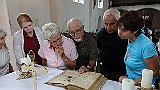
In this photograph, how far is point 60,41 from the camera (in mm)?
1873

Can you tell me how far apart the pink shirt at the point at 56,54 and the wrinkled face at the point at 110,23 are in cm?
36

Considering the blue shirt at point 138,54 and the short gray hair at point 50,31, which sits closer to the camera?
the blue shirt at point 138,54

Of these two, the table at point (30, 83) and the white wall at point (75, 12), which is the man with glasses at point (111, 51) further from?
the table at point (30, 83)

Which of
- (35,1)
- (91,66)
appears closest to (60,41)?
(91,66)

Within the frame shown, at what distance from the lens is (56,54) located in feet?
6.32

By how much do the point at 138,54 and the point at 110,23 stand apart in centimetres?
50

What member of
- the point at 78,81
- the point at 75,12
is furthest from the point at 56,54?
the point at 75,12

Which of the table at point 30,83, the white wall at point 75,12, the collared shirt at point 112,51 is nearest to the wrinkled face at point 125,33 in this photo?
the table at point 30,83

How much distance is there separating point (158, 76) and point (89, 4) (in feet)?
4.35

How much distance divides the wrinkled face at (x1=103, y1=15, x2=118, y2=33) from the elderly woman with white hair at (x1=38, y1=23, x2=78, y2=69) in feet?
1.15

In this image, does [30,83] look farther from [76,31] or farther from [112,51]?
[112,51]

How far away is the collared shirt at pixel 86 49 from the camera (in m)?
2.10

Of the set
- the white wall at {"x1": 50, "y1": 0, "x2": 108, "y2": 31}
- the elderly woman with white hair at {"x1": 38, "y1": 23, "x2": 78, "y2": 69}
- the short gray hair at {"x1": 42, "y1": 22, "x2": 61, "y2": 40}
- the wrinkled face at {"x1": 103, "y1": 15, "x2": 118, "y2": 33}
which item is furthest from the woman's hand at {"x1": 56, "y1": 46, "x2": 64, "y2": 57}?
the white wall at {"x1": 50, "y1": 0, "x2": 108, "y2": 31}

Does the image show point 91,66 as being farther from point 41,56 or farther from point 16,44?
point 16,44
